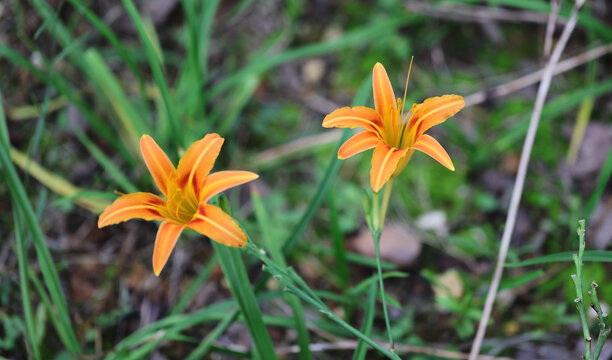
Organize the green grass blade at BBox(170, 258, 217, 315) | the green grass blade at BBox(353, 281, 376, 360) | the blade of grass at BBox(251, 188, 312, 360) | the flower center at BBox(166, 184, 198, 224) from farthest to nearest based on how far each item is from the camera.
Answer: the green grass blade at BBox(170, 258, 217, 315)
the blade of grass at BBox(251, 188, 312, 360)
the green grass blade at BBox(353, 281, 376, 360)
the flower center at BBox(166, 184, 198, 224)

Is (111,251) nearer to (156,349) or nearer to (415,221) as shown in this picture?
(156,349)

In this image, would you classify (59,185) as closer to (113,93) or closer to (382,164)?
(113,93)

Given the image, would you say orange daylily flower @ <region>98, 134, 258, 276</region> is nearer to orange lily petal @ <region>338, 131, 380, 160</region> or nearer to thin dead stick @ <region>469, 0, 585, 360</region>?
orange lily petal @ <region>338, 131, 380, 160</region>

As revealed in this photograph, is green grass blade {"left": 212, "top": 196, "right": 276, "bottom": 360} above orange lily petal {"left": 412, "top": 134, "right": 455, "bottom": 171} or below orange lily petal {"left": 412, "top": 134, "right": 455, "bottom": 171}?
below

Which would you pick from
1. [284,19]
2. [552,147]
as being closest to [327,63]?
[284,19]

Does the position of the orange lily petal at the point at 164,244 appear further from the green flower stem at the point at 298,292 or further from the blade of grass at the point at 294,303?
the blade of grass at the point at 294,303

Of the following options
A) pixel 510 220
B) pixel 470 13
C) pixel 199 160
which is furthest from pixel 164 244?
pixel 470 13

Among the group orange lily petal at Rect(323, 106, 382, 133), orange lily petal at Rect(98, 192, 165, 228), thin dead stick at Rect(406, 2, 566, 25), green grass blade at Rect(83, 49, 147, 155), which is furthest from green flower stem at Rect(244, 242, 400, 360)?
thin dead stick at Rect(406, 2, 566, 25)
